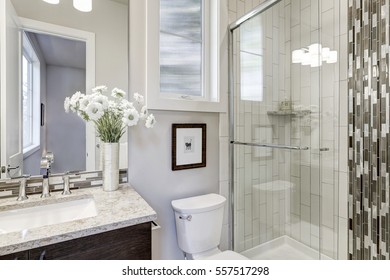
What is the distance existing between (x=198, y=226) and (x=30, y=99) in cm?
117

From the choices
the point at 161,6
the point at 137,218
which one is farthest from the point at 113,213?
the point at 161,6

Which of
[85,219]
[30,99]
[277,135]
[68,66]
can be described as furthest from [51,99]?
[277,135]

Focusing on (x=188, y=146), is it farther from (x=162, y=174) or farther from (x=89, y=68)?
(x=89, y=68)

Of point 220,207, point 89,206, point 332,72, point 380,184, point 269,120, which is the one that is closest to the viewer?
point 89,206

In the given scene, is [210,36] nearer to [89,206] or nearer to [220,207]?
[220,207]

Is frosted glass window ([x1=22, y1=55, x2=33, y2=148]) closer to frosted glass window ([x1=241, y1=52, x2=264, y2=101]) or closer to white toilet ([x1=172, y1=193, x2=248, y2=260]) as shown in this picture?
white toilet ([x1=172, y1=193, x2=248, y2=260])

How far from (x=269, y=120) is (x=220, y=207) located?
86 centimetres

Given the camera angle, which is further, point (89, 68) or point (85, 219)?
point (89, 68)

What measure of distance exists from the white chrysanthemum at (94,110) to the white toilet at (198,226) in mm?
714

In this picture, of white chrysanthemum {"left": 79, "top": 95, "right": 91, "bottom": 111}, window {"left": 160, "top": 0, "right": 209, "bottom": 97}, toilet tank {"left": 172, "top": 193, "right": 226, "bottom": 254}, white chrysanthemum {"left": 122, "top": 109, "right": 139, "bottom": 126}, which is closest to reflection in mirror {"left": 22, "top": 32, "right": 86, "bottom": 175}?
white chrysanthemum {"left": 79, "top": 95, "right": 91, "bottom": 111}

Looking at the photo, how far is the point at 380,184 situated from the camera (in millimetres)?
1242

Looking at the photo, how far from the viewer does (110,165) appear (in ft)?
3.77
